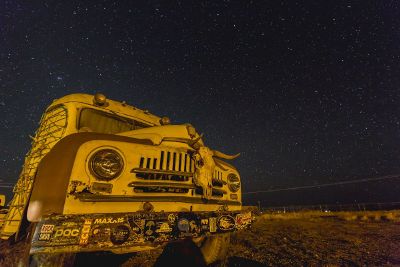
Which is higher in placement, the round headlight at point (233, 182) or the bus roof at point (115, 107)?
the bus roof at point (115, 107)

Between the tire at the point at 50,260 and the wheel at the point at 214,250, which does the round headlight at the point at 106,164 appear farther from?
the wheel at the point at 214,250

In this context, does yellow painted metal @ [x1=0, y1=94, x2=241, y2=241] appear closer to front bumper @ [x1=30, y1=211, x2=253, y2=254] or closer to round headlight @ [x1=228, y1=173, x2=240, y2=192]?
round headlight @ [x1=228, y1=173, x2=240, y2=192]

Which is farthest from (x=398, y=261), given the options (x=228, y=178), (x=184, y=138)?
(x=184, y=138)

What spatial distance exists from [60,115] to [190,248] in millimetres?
3352

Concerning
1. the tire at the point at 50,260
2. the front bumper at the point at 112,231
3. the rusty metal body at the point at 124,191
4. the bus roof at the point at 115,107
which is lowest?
the tire at the point at 50,260

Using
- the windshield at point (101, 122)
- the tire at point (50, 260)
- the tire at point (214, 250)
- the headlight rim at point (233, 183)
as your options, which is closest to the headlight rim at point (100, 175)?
the tire at point (50, 260)

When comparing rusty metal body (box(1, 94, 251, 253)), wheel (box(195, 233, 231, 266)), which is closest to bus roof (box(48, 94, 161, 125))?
rusty metal body (box(1, 94, 251, 253))

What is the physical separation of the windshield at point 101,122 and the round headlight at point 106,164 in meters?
1.98

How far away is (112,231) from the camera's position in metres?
2.00

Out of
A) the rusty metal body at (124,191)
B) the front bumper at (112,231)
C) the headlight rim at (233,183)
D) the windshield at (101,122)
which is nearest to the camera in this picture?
the front bumper at (112,231)

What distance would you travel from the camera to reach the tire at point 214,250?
382 cm

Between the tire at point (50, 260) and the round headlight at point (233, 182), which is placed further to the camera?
the round headlight at point (233, 182)

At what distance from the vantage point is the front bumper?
181cm

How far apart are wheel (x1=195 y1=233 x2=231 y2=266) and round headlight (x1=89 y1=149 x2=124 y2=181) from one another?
7.09 feet
